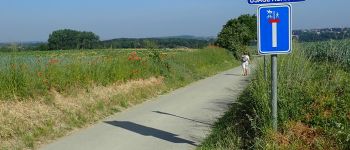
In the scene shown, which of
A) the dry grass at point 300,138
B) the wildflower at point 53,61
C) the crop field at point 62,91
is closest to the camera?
the dry grass at point 300,138

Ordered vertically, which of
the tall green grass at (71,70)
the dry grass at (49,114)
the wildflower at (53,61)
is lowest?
the dry grass at (49,114)

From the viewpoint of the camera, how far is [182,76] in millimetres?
22719

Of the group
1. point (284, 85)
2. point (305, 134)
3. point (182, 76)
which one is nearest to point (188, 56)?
point (182, 76)

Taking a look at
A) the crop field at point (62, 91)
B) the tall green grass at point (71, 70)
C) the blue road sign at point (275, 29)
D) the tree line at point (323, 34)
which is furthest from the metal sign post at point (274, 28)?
the tree line at point (323, 34)

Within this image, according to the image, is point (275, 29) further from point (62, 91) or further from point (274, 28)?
point (62, 91)

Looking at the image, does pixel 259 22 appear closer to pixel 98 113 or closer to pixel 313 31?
pixel 98 113

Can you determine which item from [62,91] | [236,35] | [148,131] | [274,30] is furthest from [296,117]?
[236,35]

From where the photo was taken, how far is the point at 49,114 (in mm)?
10680

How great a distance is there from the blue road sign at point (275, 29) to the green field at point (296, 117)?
1.36 metres

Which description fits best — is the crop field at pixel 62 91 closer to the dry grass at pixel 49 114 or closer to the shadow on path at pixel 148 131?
the dry grass at pixel 49 114

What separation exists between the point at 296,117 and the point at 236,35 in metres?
48.7

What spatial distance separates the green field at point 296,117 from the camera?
24.0ft

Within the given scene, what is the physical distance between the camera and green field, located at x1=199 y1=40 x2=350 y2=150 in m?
7.31

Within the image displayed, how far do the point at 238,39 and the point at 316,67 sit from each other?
1743 inches
